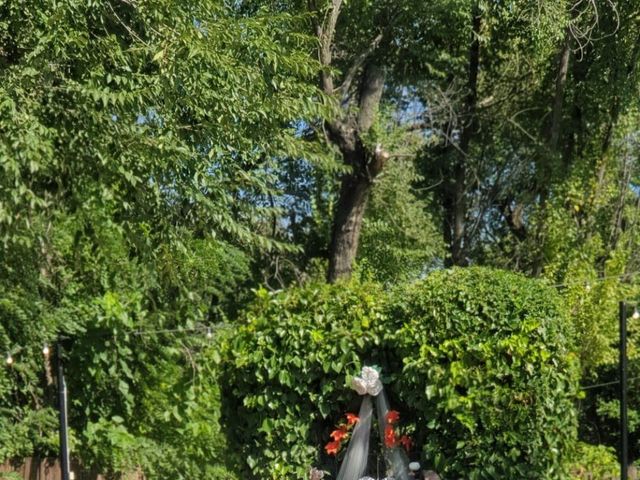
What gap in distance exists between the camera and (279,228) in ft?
54.9

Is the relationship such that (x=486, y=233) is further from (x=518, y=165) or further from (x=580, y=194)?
(x=580, y=194)

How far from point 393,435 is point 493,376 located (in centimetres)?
103

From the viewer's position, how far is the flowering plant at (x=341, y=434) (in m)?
8.65

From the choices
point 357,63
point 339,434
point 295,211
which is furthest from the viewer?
point 295,211

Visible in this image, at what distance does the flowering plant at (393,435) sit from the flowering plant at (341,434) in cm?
26

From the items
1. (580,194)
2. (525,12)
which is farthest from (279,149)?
(580,194)

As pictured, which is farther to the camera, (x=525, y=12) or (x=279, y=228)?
(x=279, y=228)

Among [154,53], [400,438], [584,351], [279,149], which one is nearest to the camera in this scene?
[154,53]

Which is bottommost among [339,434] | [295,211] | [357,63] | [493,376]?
[339,434]

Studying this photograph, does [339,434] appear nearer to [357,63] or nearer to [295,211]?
[357,63]

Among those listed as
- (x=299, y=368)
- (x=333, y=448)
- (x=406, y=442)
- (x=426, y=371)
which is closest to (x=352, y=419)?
(x=333, y=448)

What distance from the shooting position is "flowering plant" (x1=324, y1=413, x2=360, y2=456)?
28.4 feet

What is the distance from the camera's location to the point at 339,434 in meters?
8.68

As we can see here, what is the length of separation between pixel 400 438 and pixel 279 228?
8.38 metres
